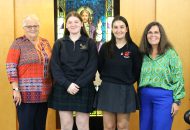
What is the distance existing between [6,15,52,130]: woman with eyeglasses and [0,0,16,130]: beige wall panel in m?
0.85

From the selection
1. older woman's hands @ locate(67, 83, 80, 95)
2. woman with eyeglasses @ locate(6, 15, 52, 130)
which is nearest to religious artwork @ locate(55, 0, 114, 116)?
woman with eyeglasses @ locate(6, 15, 52, 130)

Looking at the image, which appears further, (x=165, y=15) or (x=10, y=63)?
(x=165, y=15)

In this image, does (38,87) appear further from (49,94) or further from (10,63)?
(10,63)

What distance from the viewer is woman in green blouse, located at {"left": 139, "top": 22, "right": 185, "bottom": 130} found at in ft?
10.9

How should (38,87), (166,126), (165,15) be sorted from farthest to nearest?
(165,15) < (38,87) < (166,126)

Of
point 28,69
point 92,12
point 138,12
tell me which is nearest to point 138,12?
point 138,12

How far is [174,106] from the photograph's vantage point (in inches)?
132

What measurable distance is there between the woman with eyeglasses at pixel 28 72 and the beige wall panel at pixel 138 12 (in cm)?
130

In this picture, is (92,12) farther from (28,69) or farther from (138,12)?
(28,69)

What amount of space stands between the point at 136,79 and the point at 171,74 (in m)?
0.39

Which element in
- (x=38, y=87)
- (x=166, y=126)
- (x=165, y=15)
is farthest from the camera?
(x=165, y=15)

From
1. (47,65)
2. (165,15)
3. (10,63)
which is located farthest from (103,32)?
(10,63)

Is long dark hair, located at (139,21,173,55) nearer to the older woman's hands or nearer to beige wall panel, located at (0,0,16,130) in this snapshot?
the older woman's hands

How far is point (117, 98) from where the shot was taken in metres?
3.44
